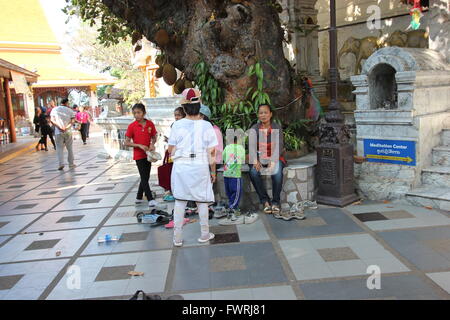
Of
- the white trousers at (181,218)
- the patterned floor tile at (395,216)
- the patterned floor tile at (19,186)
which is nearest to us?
the white trousers at (181,218)

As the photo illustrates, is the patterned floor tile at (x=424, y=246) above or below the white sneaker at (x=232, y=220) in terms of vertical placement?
below

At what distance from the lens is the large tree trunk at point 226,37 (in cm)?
594

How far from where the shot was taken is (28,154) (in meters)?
15.3

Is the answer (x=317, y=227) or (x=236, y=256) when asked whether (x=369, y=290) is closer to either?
(x=236, y=256)

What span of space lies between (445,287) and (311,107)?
14.8 ft

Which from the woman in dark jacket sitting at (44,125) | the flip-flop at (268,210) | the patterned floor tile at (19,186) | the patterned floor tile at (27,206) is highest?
the woman in dark jacket sitting at (44,125)

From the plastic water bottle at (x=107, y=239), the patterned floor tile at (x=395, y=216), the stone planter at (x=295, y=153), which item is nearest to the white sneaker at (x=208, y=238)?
the plastic water bottle at (x=107, y=239)

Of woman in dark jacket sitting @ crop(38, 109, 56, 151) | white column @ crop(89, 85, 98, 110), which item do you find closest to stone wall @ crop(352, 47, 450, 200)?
woman in dark jacket sitting @ crop(38, 109, 56, 151)

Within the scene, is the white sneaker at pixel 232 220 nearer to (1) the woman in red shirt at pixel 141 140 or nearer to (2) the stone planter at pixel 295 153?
(1) the woman in red shirt at pixel 141 140

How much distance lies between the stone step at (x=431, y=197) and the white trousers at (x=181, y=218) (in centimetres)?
278

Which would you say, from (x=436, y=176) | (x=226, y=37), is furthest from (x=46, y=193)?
(x=436, y=176)

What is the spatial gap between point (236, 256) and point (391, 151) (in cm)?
289
